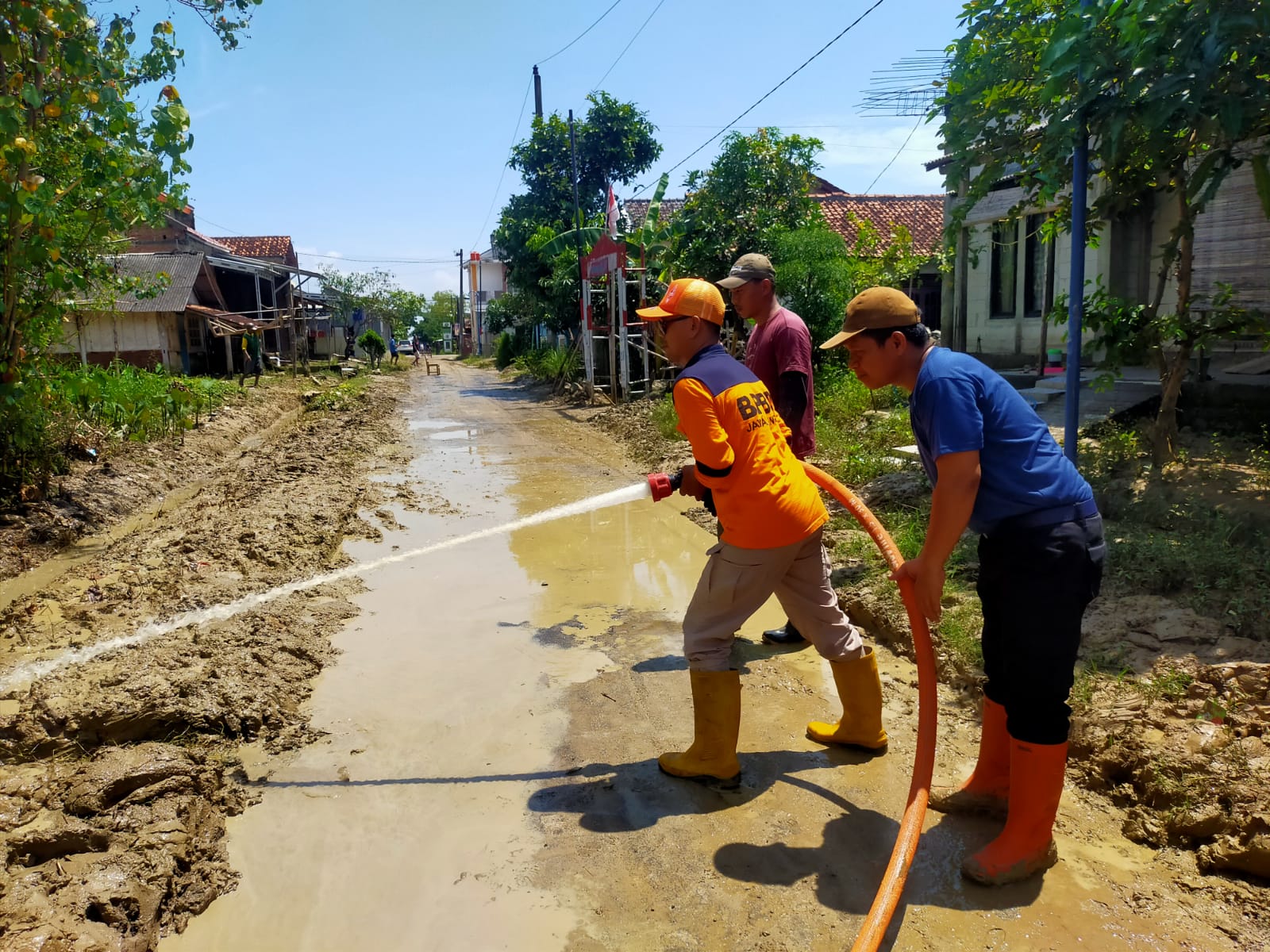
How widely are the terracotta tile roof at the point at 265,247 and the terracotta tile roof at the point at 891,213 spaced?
27.4 metres

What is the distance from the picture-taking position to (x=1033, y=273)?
43.9 ft

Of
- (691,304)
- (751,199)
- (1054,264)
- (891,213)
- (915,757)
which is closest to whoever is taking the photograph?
(915,757)

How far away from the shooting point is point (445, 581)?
626 centimetres

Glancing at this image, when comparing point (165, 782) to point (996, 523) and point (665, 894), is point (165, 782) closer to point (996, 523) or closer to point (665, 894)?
point (665, 894)

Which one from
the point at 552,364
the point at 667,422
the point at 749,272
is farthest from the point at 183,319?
the point at 749,272

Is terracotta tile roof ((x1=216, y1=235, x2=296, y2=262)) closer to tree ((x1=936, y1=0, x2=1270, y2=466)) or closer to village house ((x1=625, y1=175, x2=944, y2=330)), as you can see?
village house ((x1=625, y1=175, x2=944, y2=330))

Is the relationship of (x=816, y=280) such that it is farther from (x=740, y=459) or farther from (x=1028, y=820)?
(x=1028, y=820)

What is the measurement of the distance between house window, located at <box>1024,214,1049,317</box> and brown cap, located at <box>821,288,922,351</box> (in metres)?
11.7

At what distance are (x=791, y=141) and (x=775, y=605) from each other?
12.0 m

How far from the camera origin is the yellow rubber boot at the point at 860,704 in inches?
141

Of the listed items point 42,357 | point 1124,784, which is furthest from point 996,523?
point 42,357

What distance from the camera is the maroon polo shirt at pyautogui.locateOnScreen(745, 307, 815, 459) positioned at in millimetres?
4488

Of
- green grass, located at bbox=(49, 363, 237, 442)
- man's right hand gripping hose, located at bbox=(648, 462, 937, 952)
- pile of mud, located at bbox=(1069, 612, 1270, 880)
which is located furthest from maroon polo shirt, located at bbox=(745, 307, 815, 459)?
green grass, located at bbox=(49, 363, 237, 442)

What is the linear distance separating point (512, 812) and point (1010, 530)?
2045mm
